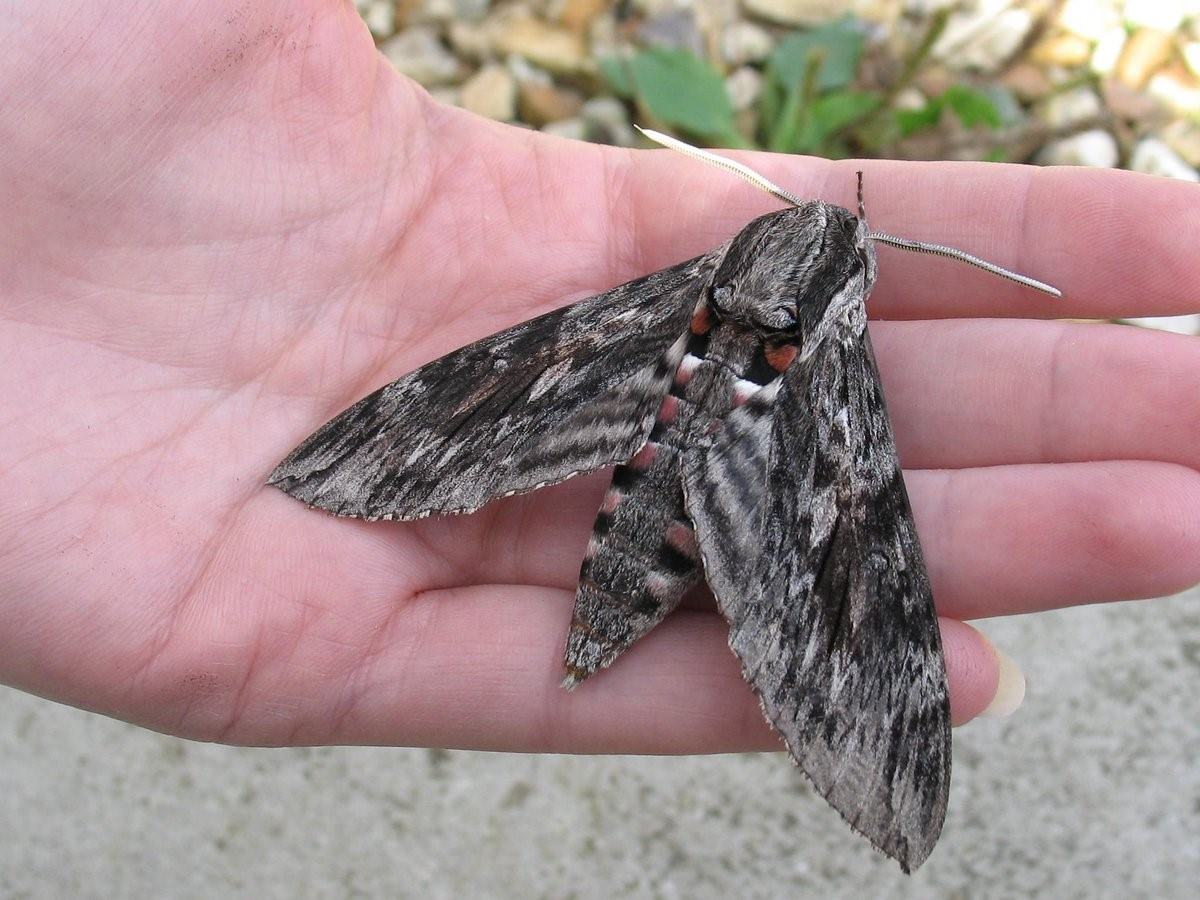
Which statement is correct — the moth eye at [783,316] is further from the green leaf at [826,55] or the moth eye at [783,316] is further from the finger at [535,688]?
the green leaf at [826,55]

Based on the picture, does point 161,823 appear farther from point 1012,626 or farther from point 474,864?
point 1012,626

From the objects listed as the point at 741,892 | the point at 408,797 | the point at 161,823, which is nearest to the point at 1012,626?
the point at 741,892

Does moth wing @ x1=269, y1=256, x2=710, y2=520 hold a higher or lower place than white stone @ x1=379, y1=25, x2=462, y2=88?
higher

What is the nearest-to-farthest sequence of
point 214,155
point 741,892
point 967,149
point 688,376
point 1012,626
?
1. point 688,376
2. point 214,155
3. point 741,892
4. point 1012,626
5. point 967,149

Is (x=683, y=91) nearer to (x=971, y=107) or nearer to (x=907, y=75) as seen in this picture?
(x=907, y=75)

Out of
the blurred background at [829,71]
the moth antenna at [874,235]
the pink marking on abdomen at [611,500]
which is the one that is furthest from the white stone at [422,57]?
the pink marking on abdomen at [611,500]

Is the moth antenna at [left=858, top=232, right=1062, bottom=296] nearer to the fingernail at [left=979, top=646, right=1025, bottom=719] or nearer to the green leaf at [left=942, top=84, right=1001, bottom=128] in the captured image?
the fingernail at [left=979, top=646, right=1025, bottom=719]

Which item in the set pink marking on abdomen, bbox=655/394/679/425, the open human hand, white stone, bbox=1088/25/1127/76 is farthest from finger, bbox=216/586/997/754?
white stone, bbox=1088/25/1127/76
